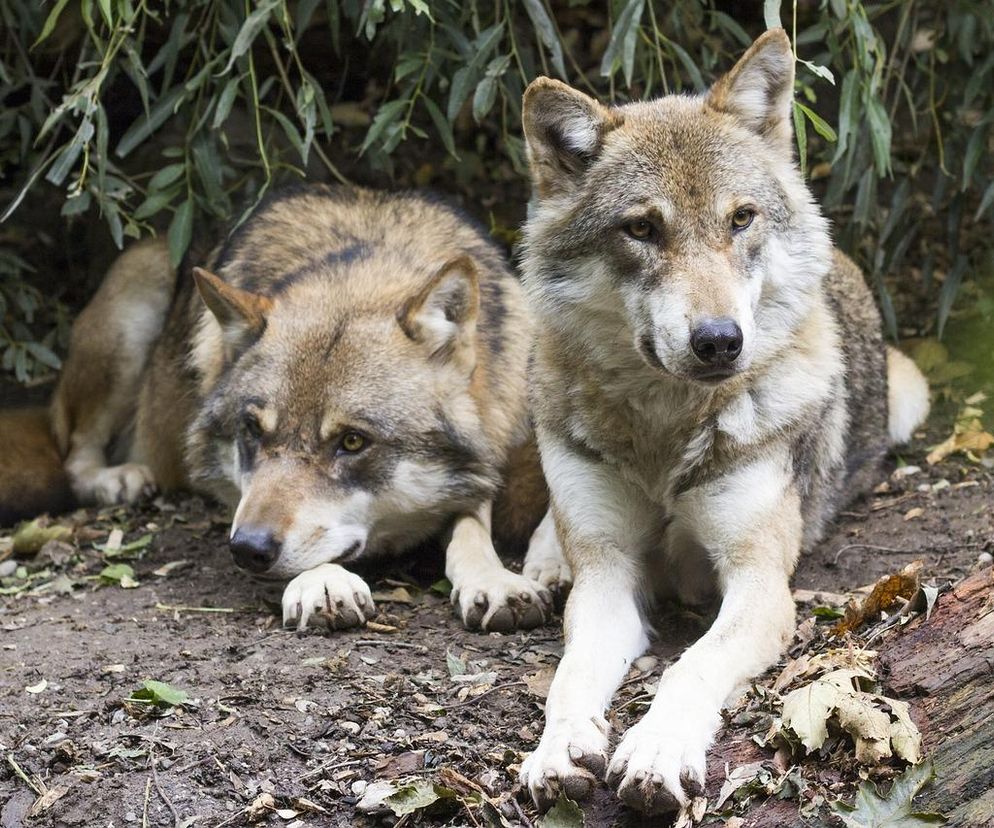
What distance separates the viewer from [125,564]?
5324 millimetres

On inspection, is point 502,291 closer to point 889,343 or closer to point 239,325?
point 239,325

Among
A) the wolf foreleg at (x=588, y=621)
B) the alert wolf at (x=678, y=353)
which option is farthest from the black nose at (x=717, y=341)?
the wolf foreleg at (x=588, y=621)

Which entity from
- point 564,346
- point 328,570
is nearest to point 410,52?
point 564,346

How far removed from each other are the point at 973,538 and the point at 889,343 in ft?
7.45

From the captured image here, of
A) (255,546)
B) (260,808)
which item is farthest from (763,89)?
(260,808)

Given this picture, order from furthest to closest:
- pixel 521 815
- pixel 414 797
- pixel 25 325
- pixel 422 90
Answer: pixel 25 325, pixel 422 90, pixel 414 797, pixel 521 815

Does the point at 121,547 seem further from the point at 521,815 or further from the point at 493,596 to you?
the point at 521,815

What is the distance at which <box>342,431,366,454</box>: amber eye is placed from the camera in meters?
4.70

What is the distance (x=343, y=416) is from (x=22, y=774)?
1.75 metres

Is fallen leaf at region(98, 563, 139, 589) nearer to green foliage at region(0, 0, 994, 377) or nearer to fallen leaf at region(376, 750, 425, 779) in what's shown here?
green foliage at region(0, 0, 994, 377)

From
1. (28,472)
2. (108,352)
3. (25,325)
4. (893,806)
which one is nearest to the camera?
(893,806)

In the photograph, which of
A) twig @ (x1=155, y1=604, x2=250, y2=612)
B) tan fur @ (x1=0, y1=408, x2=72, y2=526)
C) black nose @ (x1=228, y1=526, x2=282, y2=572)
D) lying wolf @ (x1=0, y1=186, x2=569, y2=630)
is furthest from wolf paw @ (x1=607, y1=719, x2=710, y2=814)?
tan fur @ (x1=0, y1=408, x2=72, y2=526)

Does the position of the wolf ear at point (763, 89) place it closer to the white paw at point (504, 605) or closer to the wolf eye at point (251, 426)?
the white paw at point (504, 605)

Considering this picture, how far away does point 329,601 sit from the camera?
14.2ft
